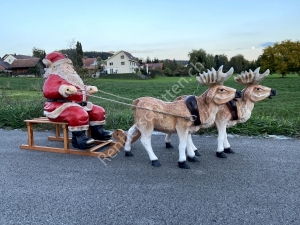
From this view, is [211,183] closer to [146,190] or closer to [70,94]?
[146,190]

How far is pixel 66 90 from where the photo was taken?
3.47 metres

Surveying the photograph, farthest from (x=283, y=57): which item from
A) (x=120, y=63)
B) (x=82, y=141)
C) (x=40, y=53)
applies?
(x=82, y=141)

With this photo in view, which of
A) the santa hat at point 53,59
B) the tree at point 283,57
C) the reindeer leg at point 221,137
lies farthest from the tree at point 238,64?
the tree at point 283,57

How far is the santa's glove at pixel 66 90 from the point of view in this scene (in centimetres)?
347

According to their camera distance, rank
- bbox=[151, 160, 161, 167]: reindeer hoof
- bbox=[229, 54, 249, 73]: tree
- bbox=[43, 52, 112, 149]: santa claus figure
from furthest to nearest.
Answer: bbox=[229, 54, 249, 73]: tree, bbox=[43, 52, 112, 149]: santa claus figure, bbox=[151, 160, 161, 167]: reindeer hoof

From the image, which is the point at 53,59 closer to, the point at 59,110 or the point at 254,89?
the point at 59,110

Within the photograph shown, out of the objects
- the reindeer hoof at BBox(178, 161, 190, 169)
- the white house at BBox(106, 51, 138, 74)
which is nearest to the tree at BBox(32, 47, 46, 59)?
the reindeer hoof at BBox(178, 161, 190, 169)

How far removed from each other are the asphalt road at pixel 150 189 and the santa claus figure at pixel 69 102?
400mm

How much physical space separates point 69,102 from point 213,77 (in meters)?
1.99

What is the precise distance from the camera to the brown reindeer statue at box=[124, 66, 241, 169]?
299 centimetres

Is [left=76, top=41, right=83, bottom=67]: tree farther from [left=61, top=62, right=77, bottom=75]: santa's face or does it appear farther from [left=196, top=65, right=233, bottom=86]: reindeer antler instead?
[left=196, top=65, right=233, bottom=86]: reindeer antler

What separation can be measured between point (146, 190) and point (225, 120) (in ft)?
4.91

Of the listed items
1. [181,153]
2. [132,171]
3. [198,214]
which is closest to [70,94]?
[132,171]

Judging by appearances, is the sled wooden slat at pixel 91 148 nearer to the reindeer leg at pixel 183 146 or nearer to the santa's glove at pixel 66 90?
the santa's glove at pixel 66 90
